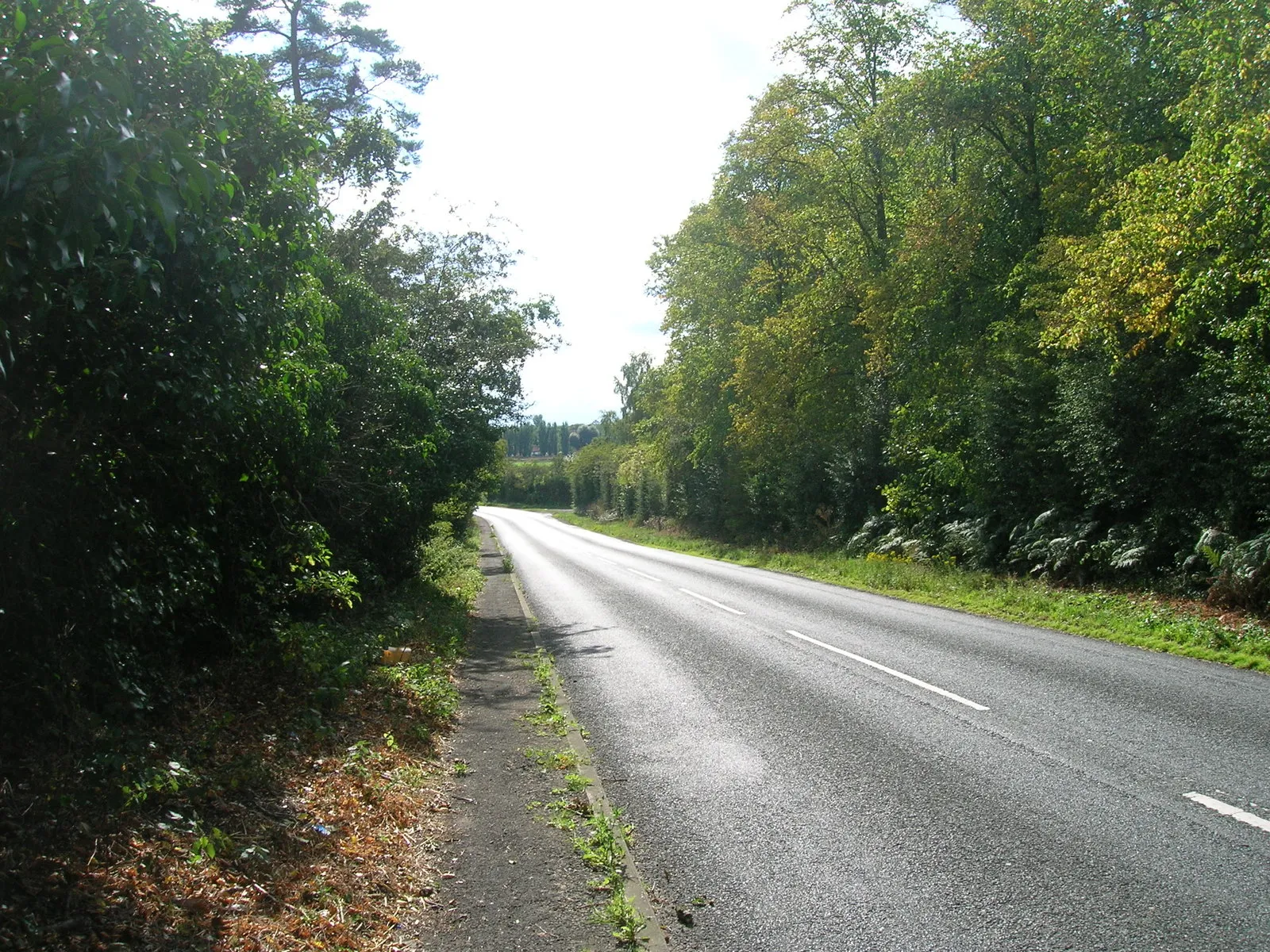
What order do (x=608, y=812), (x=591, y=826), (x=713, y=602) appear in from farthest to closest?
1. (x=713, y=602)
2. (x=608, y=812)
3. (x=591, y=826)

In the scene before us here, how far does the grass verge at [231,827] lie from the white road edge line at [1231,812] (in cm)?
459

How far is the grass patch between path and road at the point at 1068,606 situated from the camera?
35.0ft

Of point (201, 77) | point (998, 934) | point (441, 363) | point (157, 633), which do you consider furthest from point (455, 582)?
point (998, 934)

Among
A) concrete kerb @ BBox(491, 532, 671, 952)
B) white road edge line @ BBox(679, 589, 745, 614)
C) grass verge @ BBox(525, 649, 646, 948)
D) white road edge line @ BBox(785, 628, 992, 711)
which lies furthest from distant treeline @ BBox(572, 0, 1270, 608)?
grass verge @ BBox(525, 649, 646, 948)

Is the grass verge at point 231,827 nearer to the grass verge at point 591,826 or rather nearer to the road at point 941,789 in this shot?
the grass verge at point 591,826

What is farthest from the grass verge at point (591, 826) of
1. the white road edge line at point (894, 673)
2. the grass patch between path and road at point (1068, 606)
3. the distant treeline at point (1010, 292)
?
the distant treeline at point (1010, 292)

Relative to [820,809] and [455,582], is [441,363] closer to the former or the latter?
[455,582]

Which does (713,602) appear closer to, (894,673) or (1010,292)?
(894,673)

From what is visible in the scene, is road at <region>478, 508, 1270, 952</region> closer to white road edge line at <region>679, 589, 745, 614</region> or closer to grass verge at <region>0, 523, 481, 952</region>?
grass verge at <region>0, 523, 481, 952</region>

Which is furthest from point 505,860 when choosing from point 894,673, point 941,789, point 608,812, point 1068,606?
point 1068,606

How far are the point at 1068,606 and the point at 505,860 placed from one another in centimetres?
1190

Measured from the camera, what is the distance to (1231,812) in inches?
201

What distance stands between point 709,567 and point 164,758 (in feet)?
72.9

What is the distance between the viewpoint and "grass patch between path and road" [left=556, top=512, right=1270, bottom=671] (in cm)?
1067
